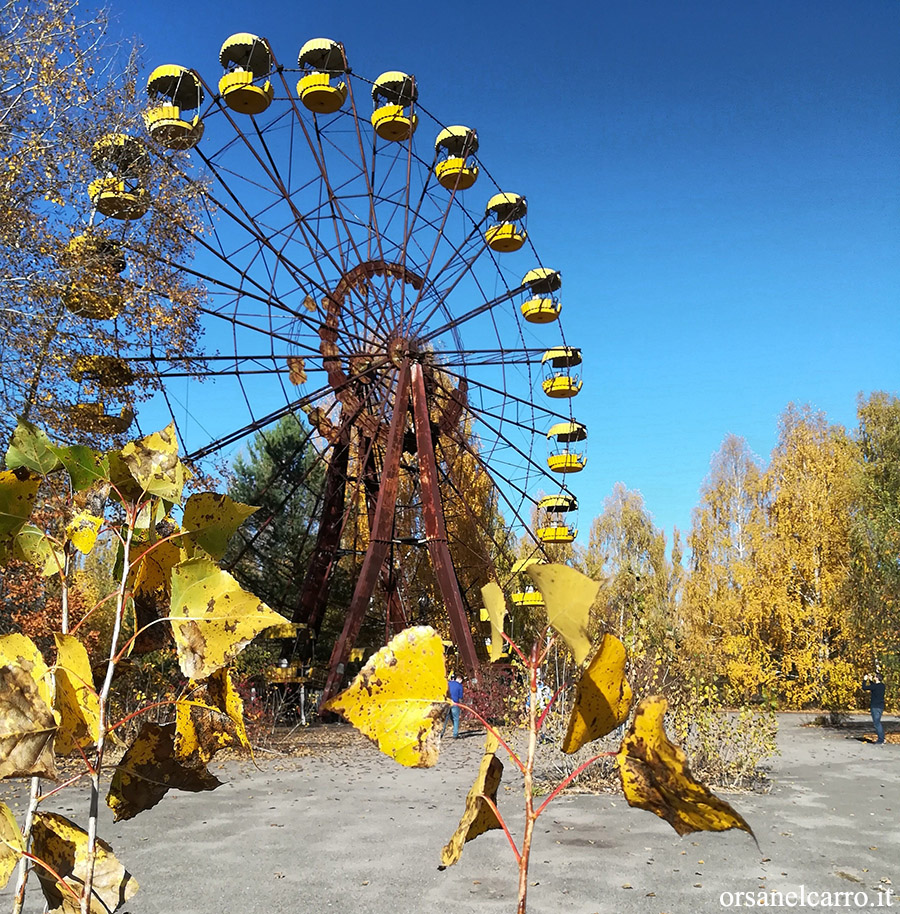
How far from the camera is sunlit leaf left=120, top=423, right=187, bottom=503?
1174 millimetres

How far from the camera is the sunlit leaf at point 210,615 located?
1.02 metres

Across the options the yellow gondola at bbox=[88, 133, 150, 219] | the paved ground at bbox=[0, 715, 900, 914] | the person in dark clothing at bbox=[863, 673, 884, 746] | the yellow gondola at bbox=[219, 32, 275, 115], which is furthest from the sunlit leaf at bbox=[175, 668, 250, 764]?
the person in dark clothing at bbox=[863, 673, 884, 746]

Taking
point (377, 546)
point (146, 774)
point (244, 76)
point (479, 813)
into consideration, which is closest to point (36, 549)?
point (146, 774)

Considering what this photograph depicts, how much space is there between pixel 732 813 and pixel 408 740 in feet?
1.25

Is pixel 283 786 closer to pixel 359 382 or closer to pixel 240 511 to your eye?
pixel 359 382

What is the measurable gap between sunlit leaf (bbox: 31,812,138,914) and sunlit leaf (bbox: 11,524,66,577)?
1.24ft

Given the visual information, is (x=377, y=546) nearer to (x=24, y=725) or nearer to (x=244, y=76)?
(x=244, y=76)

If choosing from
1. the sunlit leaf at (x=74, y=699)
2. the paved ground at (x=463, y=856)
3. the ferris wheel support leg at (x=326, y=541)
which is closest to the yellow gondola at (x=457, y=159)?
the ferris wheel support leg at (x=326, y=541)

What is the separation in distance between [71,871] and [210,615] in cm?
40

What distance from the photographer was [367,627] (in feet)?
62.9

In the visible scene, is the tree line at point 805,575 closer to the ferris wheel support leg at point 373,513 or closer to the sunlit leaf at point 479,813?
the ferris wheel support leg at point 373,513

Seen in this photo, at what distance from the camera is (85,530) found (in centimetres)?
127

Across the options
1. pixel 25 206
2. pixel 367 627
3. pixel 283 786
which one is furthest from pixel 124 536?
pixel 367 627

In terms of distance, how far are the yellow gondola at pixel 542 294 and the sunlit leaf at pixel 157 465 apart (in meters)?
16.3
